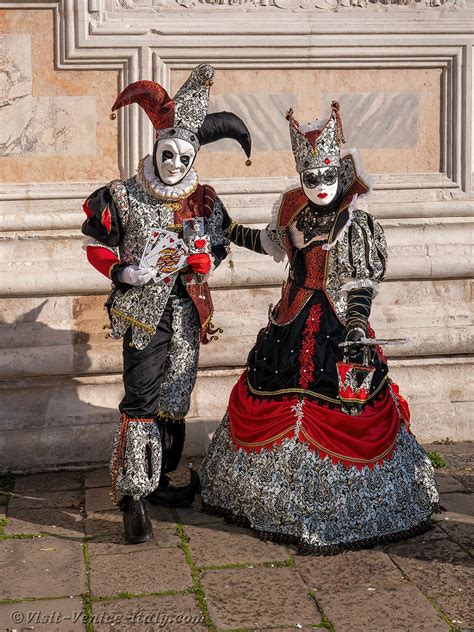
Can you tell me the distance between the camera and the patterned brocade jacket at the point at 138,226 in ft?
16.9

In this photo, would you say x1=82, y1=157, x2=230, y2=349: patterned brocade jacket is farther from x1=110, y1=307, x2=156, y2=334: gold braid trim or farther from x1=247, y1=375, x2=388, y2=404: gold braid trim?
x1=247, y1=375, x2=388, y2=404: gold braid trim

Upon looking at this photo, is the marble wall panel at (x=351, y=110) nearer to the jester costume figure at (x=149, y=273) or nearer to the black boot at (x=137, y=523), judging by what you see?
the jester costume figure at (x=149, y=273)

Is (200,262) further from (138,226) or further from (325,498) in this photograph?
(325,498)

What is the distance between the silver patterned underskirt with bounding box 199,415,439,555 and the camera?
4980 millimetres

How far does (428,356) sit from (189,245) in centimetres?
240

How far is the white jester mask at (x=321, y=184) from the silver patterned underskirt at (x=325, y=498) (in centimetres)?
123

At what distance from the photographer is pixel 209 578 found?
15.2 feet

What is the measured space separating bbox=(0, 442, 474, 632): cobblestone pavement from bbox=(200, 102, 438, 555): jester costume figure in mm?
167

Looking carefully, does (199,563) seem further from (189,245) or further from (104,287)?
(104,287)

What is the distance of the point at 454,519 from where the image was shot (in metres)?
5.38

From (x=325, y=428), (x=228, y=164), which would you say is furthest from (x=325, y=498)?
(x=228, y=164)

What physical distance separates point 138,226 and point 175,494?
1492 millimetres

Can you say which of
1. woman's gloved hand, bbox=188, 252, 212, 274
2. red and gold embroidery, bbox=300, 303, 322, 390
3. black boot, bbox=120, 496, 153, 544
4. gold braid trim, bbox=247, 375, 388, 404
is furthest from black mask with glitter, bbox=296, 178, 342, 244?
black boot, bbox=120, 496, 153, 544

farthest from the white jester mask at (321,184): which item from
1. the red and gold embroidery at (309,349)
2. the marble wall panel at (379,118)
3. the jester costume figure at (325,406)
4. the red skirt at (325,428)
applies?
the marble wall panel at (379,118)
